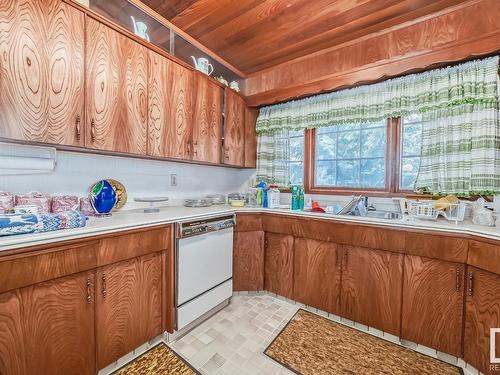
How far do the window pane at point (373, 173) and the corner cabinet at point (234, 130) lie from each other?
4.43 ft

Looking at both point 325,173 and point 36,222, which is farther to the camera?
point 325,173

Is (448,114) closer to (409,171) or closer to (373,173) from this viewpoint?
(409,171)

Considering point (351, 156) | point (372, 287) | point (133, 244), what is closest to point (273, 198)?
point (351, 156)

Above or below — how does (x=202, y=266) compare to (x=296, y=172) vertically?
below

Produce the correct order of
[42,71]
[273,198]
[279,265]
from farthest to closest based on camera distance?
[273,198] → [279,265] → [42,71]

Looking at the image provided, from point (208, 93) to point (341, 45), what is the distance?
1368 mm

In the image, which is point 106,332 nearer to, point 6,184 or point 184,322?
point 184,322

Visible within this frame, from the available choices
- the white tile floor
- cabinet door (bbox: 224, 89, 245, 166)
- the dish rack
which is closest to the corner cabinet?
cabinet door (bbox: 224, 89, 245, 166)

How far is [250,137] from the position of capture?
9.20ft

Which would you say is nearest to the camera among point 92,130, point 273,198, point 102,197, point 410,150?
point 92,130

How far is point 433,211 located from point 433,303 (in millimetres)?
626

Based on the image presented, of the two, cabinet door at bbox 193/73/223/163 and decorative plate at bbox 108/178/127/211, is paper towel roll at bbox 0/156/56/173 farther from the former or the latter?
cabinet door at bbox 193/73/223/163

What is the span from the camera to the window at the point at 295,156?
2.68 meters

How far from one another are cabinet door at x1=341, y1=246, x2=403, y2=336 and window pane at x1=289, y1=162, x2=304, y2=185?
1.08 metres
